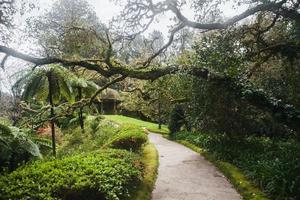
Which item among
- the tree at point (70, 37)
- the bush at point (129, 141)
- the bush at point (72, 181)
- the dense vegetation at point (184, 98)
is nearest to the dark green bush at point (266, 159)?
the dense vegetation at point (184, 98)

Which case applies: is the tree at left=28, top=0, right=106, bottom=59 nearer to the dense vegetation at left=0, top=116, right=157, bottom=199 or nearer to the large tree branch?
the large tree branch

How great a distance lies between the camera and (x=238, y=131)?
50.2ft

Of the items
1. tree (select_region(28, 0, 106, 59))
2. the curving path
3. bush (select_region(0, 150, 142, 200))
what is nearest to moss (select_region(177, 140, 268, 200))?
the curving path

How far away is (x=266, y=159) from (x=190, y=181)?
Result: 7.87 ft

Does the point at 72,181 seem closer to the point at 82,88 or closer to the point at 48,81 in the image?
the point at 48,81

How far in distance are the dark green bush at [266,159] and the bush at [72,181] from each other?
347 centimetres

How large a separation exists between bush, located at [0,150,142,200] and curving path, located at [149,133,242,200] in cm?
131

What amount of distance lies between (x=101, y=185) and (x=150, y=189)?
8.43 feet

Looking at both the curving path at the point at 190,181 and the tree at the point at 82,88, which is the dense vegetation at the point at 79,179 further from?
the tree at the point at 82,88

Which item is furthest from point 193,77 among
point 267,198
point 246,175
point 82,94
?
point 82,94

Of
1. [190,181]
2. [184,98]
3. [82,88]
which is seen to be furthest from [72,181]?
[82,88]

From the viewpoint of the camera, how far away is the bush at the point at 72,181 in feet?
25.5

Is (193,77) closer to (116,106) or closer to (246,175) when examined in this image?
(246,175)

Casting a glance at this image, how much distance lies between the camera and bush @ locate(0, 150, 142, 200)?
7.76 m
